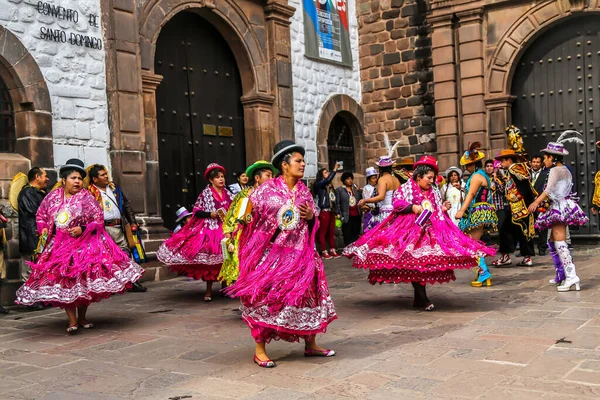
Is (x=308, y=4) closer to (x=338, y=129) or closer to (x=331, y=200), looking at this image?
(x=338, y=129)

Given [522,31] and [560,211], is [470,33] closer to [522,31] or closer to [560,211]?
[522,31]

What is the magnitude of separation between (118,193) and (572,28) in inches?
368

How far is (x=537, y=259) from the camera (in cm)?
1126

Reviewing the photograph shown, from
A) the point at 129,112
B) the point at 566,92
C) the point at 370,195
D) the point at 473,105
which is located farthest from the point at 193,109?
the point at 566,92

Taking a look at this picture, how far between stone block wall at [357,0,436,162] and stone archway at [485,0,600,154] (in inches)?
61.2

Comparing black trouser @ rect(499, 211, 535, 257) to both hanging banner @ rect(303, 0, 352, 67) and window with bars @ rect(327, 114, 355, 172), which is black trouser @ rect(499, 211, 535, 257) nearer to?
window with bars @ rect(327, 114, 355, 172)

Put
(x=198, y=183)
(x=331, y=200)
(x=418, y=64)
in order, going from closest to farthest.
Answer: (x=198, y=183) < (x=331, y=200) < (x=418, y=64)

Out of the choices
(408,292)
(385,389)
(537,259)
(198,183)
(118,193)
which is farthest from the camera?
(198,183)

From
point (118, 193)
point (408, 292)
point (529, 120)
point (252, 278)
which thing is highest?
point (529, 120)

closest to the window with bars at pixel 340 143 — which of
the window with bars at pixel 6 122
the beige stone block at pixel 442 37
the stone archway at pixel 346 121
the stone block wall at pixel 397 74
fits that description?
the stone archway at pixel 346 121

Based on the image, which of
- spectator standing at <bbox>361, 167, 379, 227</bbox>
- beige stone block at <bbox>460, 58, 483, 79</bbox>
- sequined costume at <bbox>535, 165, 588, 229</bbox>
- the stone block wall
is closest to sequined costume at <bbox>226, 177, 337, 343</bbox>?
sequined costume at <bbox>535, 165, 588, 229</bbox>

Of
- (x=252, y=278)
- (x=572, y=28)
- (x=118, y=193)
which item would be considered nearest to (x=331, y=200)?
(x=118, y=193)

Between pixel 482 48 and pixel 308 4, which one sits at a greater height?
pixel 308 4

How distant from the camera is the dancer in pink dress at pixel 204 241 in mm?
8242
